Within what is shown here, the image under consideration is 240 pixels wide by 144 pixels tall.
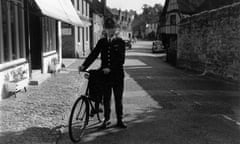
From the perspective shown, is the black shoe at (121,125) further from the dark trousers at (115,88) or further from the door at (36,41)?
the door at (36,41)

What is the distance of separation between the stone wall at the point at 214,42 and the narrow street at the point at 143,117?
2864 millimetres

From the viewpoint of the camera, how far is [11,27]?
9617 mm

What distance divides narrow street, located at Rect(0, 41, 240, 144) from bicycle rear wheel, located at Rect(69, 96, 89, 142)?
0.18 meters

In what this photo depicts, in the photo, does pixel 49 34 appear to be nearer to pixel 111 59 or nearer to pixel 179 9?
pixel 111 59

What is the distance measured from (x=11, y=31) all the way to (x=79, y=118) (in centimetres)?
532

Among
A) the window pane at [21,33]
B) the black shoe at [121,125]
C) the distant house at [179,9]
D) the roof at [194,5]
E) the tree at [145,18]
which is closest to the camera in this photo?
the black shoe at [121,125]

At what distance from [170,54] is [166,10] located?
68.4 ft

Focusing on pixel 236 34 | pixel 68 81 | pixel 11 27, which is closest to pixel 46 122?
pixel 11 27

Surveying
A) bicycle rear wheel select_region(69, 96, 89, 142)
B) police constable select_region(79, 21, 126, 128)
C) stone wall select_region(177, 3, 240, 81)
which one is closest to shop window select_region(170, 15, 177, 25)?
stone wall select_region(177, 3, 240, 81)

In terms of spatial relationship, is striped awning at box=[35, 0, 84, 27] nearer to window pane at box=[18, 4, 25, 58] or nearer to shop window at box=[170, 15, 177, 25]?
window pane at box=[18, 4, 25, 58]

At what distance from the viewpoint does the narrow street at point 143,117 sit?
5.46 m

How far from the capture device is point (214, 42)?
15.7 metres

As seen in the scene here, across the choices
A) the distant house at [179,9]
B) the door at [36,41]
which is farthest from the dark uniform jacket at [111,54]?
the distant house at [179,9]

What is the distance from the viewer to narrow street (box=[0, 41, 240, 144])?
215 inches
